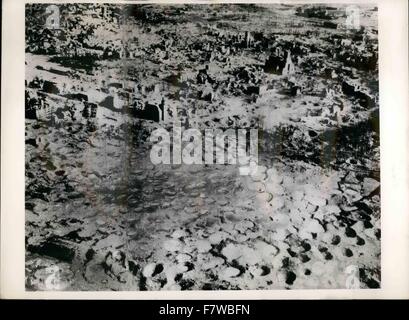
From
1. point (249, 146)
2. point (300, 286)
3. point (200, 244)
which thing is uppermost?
point (249, 146)

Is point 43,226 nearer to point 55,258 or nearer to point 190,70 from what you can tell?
point 55,258

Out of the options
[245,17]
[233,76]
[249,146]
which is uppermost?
[245,17]

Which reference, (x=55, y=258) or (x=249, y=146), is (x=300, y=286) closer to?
(x=249, y=146)

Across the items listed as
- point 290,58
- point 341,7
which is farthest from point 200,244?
point 341,7

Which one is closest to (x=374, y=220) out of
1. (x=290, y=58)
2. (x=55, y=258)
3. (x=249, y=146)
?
(x=249, y=146)

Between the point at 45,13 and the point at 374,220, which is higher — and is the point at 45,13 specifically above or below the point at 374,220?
above

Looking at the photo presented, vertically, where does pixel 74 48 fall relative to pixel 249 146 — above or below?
above
